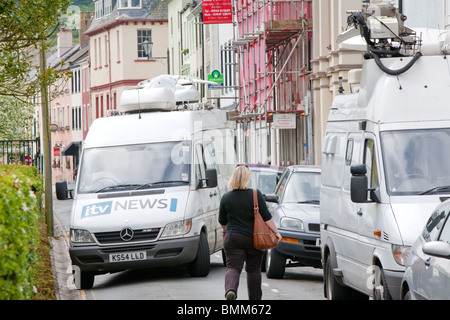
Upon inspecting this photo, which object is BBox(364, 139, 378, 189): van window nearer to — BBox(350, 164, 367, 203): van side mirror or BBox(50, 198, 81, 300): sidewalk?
BBox(350, 164, 367, 203): van side mirror

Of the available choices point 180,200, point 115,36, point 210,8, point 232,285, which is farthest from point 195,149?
point 115,36

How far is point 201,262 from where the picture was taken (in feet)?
57.6

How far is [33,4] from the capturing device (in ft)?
56.0

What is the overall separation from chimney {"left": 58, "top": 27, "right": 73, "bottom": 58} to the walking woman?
330ft

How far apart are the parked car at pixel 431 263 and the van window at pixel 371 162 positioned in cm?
182

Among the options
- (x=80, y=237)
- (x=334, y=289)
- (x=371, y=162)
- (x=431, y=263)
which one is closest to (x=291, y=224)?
(x=80, y=237)

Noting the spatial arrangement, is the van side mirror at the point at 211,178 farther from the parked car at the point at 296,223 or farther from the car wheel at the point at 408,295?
the car wheel at the point at 408,295

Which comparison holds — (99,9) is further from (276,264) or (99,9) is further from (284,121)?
(276,264)

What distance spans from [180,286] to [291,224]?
7.19 ft

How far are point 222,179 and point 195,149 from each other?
226 centimetres

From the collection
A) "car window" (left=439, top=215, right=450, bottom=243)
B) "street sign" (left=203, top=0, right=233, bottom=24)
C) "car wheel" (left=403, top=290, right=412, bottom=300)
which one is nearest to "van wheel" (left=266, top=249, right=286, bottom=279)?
"car wheel" (left=403, top=290, right=412, bottom=300)

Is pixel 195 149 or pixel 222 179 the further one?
pixel 222 179

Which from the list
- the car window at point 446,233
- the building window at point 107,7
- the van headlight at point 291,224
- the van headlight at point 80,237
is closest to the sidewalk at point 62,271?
the van headlight at point 80,237
